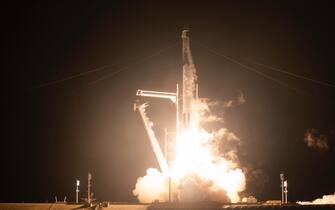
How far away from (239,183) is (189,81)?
466 inches

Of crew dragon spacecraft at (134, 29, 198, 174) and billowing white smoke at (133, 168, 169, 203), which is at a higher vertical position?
crew dragon spacecraft at (134, 29, 198, 174)

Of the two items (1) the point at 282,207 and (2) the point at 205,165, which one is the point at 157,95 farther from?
(1) the point at 282,207

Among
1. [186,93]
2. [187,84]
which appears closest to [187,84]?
[187,84]

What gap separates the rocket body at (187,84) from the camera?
53125 mm

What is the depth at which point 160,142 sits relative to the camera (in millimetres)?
63906

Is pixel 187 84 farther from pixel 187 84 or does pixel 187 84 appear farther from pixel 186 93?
pixel 186 93

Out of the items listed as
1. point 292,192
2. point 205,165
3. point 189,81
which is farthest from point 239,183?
point 292,192

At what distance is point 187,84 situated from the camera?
53.4 metres

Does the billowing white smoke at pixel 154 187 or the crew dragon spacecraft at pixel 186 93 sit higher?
the crew dragon spacecraft at pixel 186 93

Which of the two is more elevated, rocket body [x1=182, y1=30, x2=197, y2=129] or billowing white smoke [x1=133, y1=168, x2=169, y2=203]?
rocket body [x1=182, y1=30, x2=197, y2=129]

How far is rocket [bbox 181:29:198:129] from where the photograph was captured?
53.1 m

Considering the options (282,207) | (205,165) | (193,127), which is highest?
(193,127)

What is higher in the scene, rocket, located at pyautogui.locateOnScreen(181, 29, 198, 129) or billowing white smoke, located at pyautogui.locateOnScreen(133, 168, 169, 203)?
rocket, located at pyautogui.locateOnScreen(181, 29, 198, 129)

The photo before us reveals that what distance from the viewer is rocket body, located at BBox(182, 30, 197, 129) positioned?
5312cm
